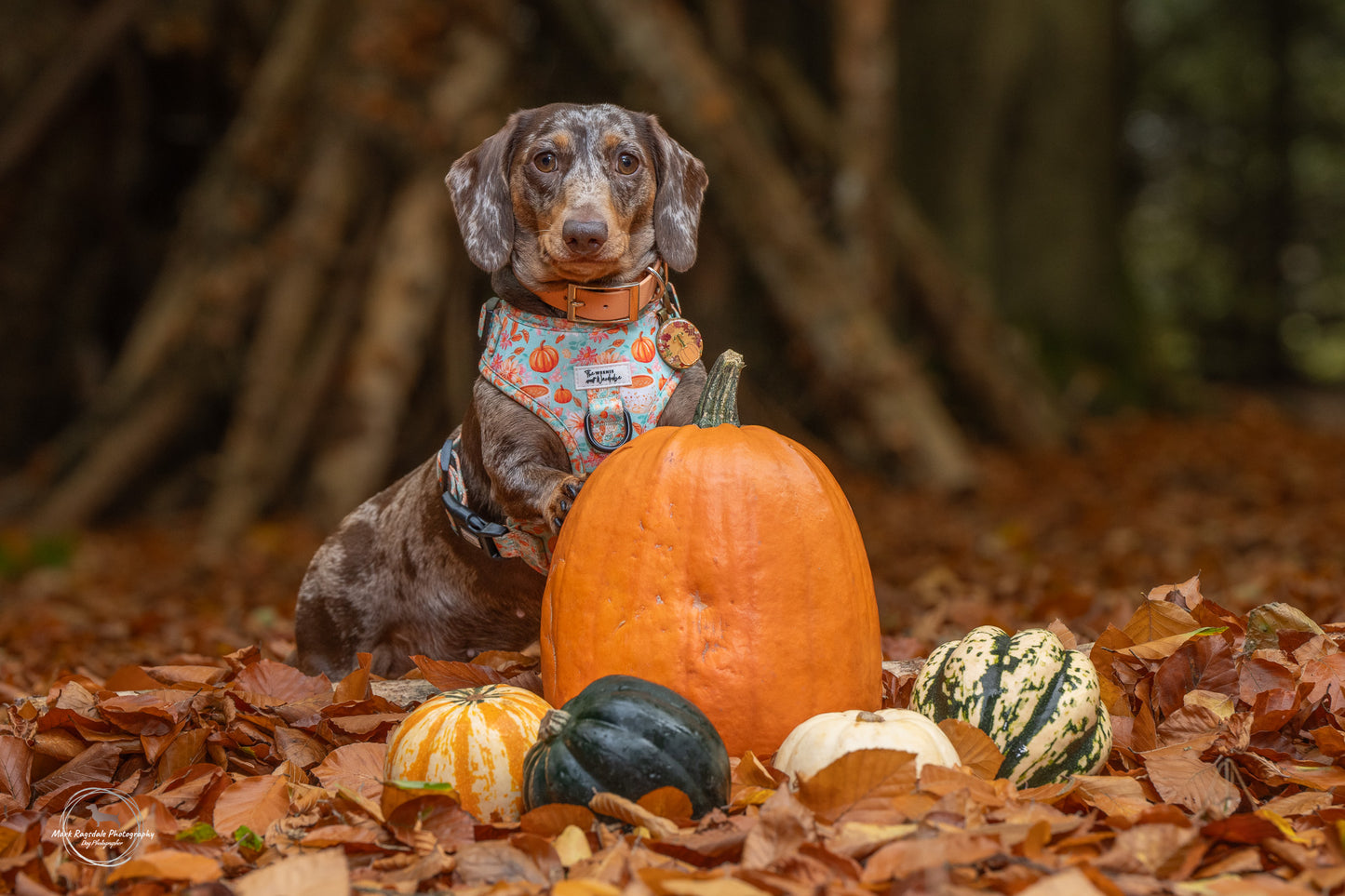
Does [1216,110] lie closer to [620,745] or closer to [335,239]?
[335,239]

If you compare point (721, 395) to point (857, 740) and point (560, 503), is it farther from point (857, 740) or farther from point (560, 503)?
point (857, 740)

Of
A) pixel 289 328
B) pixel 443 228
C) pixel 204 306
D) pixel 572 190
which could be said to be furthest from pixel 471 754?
pixel 204 306

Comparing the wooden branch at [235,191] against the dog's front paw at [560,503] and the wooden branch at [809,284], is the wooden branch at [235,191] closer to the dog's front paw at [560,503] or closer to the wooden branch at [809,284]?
the wooden branch at [809,284]

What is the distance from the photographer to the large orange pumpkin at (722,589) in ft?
8.02

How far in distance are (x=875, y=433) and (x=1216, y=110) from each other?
15.9 meters

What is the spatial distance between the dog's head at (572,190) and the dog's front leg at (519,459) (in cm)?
36

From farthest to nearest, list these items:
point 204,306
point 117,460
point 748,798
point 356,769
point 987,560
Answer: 1. point 117,460
2. point 204,306
3. point 987,560
4. point 356,769
5. point 748,798

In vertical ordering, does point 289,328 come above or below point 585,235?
below

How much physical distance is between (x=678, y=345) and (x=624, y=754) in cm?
120

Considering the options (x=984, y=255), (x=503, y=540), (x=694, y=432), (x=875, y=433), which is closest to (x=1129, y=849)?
(x=694, y=432)

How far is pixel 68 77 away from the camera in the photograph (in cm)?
905

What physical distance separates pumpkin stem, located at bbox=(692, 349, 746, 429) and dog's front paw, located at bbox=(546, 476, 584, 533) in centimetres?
34

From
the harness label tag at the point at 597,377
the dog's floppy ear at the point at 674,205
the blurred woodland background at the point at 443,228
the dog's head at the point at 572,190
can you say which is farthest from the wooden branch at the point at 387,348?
the harness label tag at the point at 597,377

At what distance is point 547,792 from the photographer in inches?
84.0
